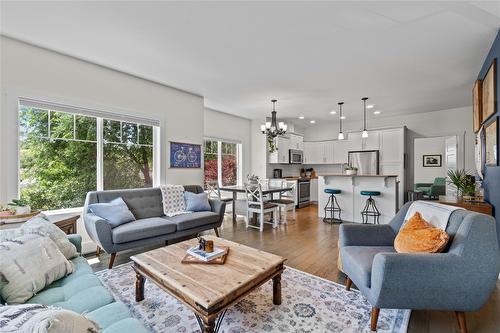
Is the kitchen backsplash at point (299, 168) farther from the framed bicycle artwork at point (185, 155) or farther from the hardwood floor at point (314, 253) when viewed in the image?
the framed bicycle artwork at point (185, 155)

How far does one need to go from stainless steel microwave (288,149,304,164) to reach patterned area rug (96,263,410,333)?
521 centimetres

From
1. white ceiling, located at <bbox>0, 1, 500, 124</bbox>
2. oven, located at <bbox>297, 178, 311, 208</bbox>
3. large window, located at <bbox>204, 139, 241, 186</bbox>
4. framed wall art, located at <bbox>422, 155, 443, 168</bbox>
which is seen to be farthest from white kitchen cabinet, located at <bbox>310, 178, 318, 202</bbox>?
white ceiling, located at <bbox>0, 1, 500, 124</bbox>

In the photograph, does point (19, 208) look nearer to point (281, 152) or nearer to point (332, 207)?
point (332, 207)

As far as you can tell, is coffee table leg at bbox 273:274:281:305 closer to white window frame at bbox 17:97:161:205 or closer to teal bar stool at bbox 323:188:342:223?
white window frame at bbox 17:97:161:205

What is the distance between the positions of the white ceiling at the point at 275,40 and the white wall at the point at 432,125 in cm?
198

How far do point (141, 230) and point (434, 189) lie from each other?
6304 millimetres

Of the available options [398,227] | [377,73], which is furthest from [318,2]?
[398,227]

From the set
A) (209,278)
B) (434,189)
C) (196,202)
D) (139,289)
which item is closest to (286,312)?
(209,278)

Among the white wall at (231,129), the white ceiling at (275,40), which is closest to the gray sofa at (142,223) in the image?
A: the white ceiling at (275,40)

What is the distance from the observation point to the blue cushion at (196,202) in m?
3.90

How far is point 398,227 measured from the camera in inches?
94.7

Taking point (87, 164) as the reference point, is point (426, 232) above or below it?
below

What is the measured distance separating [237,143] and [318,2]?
15.4 feet

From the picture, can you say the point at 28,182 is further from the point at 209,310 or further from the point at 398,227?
the point at 398,227
